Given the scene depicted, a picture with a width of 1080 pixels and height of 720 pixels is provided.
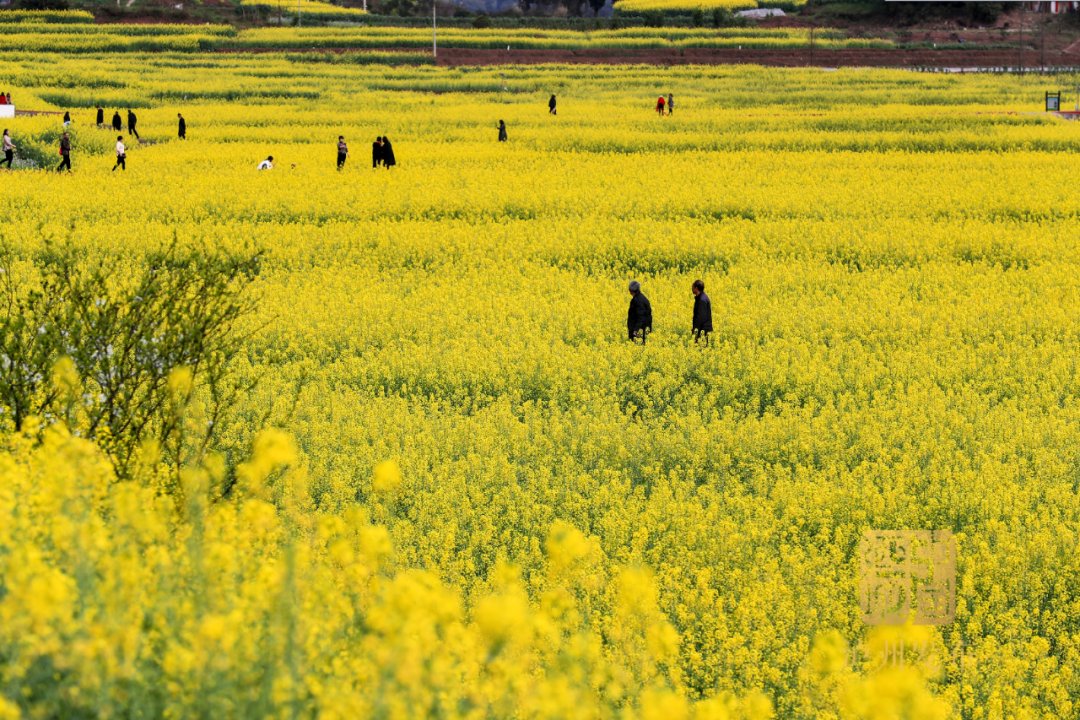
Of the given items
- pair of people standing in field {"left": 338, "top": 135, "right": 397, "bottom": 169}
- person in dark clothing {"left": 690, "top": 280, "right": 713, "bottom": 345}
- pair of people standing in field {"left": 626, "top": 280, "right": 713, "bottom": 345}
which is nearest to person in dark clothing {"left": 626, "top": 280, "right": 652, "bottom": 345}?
pair of people standing in field {"left": 626, "top": 280, "right": 713, "bottom": 345}

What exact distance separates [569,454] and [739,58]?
7755 centimetres

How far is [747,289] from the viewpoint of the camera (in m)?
20.6

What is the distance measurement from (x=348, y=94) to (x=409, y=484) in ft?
175

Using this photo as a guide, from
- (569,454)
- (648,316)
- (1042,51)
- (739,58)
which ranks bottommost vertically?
(569,454)

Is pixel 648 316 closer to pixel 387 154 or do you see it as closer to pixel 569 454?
pixel 569 454

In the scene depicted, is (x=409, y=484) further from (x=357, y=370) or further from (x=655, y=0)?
(x=655, y=0)

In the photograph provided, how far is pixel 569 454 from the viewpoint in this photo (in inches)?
482

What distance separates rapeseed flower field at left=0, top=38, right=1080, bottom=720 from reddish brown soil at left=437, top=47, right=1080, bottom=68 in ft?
154

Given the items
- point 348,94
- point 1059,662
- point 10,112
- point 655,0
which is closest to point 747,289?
point 1059,662

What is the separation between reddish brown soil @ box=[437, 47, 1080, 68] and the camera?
8281 cm

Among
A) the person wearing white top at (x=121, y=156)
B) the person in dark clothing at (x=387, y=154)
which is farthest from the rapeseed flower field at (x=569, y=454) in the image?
the person wearing white top at (x=121, y=156)

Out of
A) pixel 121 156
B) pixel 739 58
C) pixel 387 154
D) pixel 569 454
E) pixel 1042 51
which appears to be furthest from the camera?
pixel 739 58

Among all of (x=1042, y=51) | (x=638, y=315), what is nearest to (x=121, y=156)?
(x=638, y=315)

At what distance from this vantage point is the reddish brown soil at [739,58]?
82812 mm
